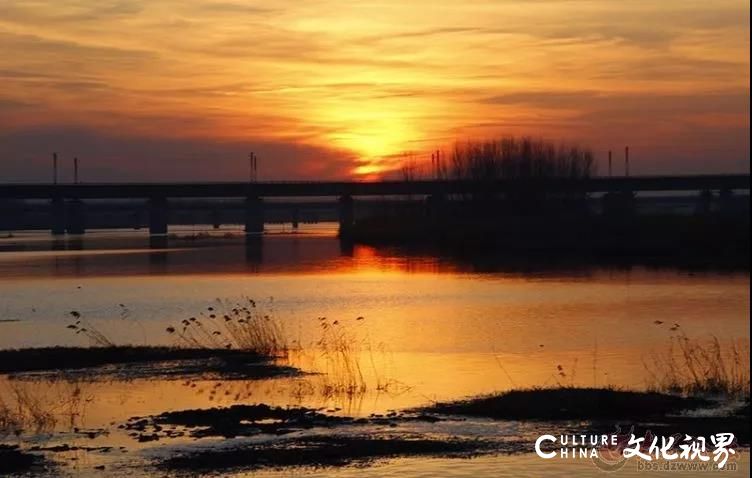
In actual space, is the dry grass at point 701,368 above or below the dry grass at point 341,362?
above

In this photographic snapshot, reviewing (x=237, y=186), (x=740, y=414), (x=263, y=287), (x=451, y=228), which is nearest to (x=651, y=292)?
(x=263, y=287)

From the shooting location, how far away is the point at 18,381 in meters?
29.8

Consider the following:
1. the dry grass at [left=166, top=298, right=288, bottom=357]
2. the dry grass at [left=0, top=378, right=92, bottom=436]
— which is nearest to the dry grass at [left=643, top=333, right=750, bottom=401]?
the dry grass at [left=166, top=298, right=288, bottom=357]

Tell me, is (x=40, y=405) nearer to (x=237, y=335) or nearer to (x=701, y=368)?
(x=237, y=335)

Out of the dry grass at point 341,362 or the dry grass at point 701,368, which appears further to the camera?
the dry grass at point 341,362

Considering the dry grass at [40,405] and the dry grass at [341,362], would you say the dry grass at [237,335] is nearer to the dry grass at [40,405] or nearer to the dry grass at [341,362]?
the dry grass at [341,362]

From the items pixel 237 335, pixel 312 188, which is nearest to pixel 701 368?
pixel 237 335

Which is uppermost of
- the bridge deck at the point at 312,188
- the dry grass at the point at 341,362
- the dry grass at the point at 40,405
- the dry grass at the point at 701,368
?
the bridge deck at the point at 312,188

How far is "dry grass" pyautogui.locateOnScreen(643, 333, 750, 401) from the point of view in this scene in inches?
1035

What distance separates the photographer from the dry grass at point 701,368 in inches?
1035

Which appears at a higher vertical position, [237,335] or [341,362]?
[237,335]

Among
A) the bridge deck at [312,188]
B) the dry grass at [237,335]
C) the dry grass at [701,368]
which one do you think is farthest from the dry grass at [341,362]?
the bridge deck at [312,188]

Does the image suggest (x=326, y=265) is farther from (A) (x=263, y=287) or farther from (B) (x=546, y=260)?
(A) (x=263, y=287)

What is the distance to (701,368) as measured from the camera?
29.8m
